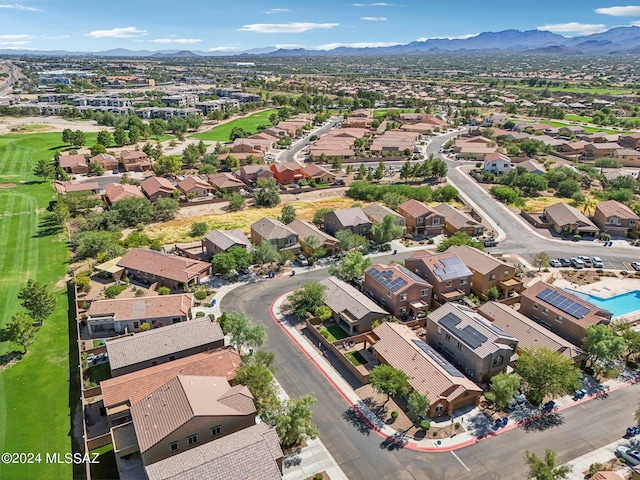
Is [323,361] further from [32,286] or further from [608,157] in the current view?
[608,157]

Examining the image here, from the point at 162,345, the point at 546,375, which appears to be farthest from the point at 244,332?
the point at 546,375

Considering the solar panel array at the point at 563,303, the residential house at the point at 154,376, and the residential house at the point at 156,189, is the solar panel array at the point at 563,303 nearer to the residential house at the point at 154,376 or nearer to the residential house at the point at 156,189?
the residential house at the point at 154,376

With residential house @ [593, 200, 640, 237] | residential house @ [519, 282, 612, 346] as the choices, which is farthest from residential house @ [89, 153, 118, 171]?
residential house @ [593, 200, 640, 237]

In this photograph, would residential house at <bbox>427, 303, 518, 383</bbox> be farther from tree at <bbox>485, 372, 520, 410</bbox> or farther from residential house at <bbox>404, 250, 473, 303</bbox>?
residential house at <bbox>404, 250, 473, 303</bbox>

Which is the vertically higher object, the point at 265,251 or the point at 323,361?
the point at 265,251

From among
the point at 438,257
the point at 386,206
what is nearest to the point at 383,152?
the point at 386,206

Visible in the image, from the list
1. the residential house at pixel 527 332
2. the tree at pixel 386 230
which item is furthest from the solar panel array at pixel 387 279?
the tree at pixel 386 230
